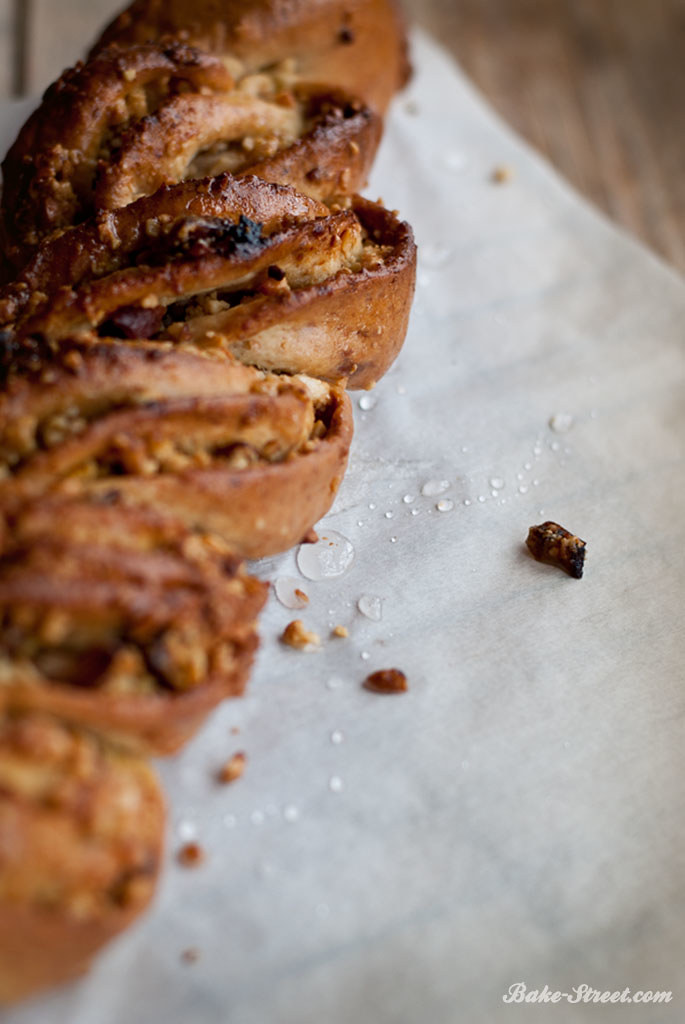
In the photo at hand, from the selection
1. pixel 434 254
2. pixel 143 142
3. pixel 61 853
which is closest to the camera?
pixel 61 853

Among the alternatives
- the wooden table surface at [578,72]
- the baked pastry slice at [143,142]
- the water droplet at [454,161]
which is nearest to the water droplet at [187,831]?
the baked pastry slice at [143,142]

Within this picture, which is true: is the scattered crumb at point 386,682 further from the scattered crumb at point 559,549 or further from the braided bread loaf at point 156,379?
the scattered crumb at point 559,549

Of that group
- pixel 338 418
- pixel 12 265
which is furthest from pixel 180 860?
pixel 12 265

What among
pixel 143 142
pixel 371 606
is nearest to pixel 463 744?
pixel 371 606

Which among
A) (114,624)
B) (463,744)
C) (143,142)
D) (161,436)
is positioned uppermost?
(143,142)

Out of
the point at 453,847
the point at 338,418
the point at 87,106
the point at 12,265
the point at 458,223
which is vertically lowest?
the point at 453,847

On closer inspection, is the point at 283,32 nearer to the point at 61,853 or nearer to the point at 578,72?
the point at 578,72

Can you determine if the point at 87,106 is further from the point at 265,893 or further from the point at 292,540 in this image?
the point at 265,893
